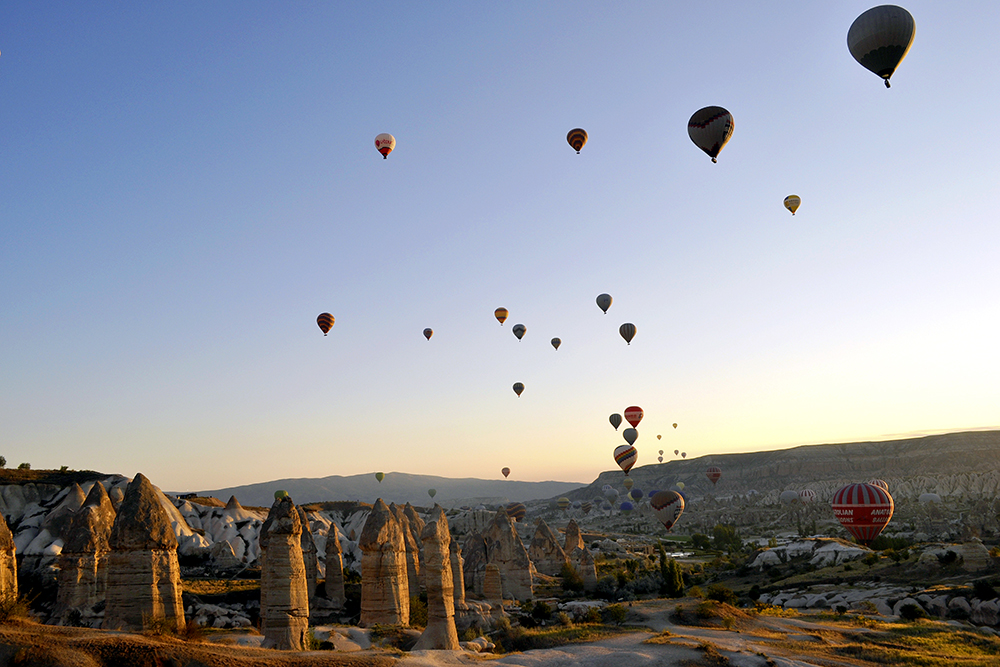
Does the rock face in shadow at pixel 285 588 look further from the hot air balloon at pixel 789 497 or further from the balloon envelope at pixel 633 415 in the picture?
the hot air balloon at pixel 789 497

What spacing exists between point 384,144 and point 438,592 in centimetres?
3177

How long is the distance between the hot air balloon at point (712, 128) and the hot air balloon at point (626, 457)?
101 ft

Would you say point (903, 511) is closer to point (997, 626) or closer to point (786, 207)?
point (786, 207)

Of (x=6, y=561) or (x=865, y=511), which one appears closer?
(x=6, y=561)

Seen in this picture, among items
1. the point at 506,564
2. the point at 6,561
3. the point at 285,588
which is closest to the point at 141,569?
the point at 6,561

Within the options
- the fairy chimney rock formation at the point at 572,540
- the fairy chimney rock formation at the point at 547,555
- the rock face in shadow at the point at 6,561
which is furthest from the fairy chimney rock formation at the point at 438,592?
the fairy chimney rock formation at the point at 572,540

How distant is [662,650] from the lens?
17984 mm

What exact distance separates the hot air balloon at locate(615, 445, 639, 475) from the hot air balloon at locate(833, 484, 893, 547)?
21.8 metres

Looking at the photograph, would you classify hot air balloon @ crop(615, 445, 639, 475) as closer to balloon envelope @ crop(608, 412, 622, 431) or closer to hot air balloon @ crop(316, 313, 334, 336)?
balloon envelope @ crop(608, 412, 622, 431)

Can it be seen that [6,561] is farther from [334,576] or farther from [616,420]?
[616,420]

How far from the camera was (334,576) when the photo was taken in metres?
33.1

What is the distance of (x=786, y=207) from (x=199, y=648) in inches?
1638

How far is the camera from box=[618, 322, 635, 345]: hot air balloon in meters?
53.7

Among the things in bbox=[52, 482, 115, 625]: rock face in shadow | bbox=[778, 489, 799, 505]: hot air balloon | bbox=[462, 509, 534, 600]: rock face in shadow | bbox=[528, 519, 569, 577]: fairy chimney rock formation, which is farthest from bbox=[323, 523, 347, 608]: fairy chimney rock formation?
bbox=[778, 489, 799, 505]: hot air balloon
